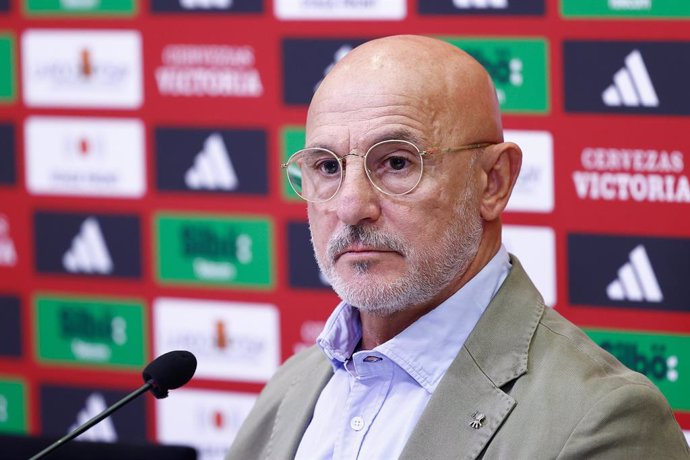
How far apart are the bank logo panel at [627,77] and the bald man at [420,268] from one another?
81 cm

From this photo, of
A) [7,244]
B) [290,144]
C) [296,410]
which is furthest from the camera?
[7,244]

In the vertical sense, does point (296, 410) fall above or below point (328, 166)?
below

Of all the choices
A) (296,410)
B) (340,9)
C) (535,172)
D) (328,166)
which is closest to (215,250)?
(340,9)

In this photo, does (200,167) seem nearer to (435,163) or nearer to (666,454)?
(435,163)

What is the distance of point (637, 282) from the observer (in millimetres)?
3076

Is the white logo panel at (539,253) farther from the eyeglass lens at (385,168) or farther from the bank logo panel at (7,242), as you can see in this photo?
the bank logo panel at (7,242)

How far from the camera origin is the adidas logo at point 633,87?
9.82ft

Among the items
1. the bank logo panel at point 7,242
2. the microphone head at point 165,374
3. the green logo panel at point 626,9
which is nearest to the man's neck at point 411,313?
the microphone head at point 165,374

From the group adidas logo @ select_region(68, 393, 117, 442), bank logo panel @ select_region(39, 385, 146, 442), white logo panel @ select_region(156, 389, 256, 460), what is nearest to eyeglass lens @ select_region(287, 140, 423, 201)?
white logo panel @ select_region(156, 389, 256, 460)

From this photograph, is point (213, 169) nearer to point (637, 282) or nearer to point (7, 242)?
point (7, 242)

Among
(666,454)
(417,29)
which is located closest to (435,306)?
(666,454)

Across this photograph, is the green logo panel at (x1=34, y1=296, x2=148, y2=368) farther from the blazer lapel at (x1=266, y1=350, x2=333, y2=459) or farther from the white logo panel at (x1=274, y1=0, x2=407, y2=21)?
the blazer lapel at (x1=266, y1=350, x2=333, y2=459)

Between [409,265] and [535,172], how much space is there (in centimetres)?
105

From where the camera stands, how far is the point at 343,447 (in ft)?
7.29
